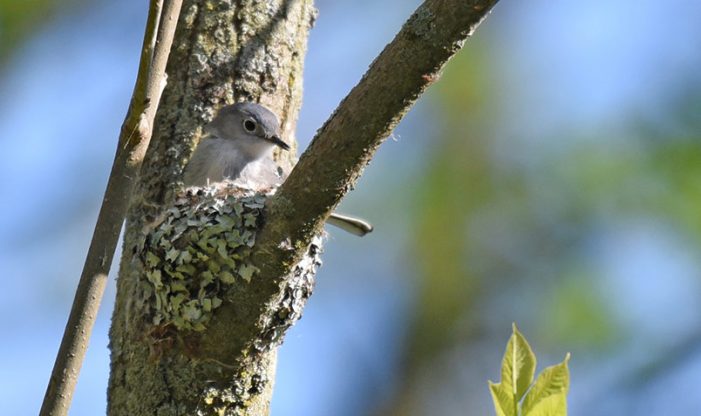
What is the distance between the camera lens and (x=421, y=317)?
7.37 meters

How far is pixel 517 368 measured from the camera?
6.03 ft

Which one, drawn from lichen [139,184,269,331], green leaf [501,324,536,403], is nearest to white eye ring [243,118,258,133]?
lichen [139,184,269,331]

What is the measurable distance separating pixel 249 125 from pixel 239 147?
46cm

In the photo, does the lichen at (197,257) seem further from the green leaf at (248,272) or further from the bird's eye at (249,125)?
the bird's eye at (249,125)

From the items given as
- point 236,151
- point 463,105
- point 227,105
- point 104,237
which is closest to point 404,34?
point 104,237

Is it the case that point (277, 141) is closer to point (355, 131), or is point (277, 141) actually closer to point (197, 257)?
point (197, 257)

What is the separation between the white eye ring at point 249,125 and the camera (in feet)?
15.1

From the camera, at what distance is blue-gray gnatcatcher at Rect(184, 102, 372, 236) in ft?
14.8

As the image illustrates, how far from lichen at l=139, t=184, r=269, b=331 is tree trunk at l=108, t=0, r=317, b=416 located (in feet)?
0.12

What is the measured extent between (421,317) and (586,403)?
4.63ft

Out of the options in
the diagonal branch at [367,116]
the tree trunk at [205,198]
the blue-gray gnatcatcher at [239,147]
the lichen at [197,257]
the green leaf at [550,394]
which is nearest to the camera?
the green leaf at [550,394]

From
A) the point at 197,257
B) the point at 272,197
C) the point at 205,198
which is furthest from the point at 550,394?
the point at 205,198

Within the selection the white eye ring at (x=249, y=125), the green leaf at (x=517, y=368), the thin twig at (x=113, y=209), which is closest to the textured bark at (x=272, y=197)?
the white eye ring at (x=249, y=125)

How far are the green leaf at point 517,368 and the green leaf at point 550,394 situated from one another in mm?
19
